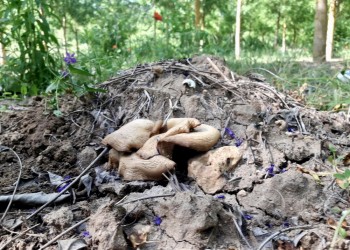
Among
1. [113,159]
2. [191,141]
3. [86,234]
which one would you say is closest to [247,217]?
[191,141]

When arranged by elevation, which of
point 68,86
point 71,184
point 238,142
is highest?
point 68,86

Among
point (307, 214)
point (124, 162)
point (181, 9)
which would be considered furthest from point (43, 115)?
point (181, 9)

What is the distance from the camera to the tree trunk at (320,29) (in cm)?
747

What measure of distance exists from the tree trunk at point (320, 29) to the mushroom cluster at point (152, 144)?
5.97 metres

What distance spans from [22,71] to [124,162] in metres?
2.20

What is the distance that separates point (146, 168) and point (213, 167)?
1.09ft

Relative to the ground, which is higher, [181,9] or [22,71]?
[181,9]

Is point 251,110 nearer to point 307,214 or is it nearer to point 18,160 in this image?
point 307,214

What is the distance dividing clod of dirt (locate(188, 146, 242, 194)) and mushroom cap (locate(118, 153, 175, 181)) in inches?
5.4

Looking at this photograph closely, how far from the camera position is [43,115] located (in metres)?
2.59

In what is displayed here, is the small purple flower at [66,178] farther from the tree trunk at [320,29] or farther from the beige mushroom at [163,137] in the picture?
the tree trunk at [320,29]

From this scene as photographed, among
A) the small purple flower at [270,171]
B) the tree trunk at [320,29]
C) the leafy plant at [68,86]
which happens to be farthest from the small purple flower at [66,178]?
the tree trunk at [320,29]

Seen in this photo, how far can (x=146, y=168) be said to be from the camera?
192cm

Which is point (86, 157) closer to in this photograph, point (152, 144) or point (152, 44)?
point (152, 144)
